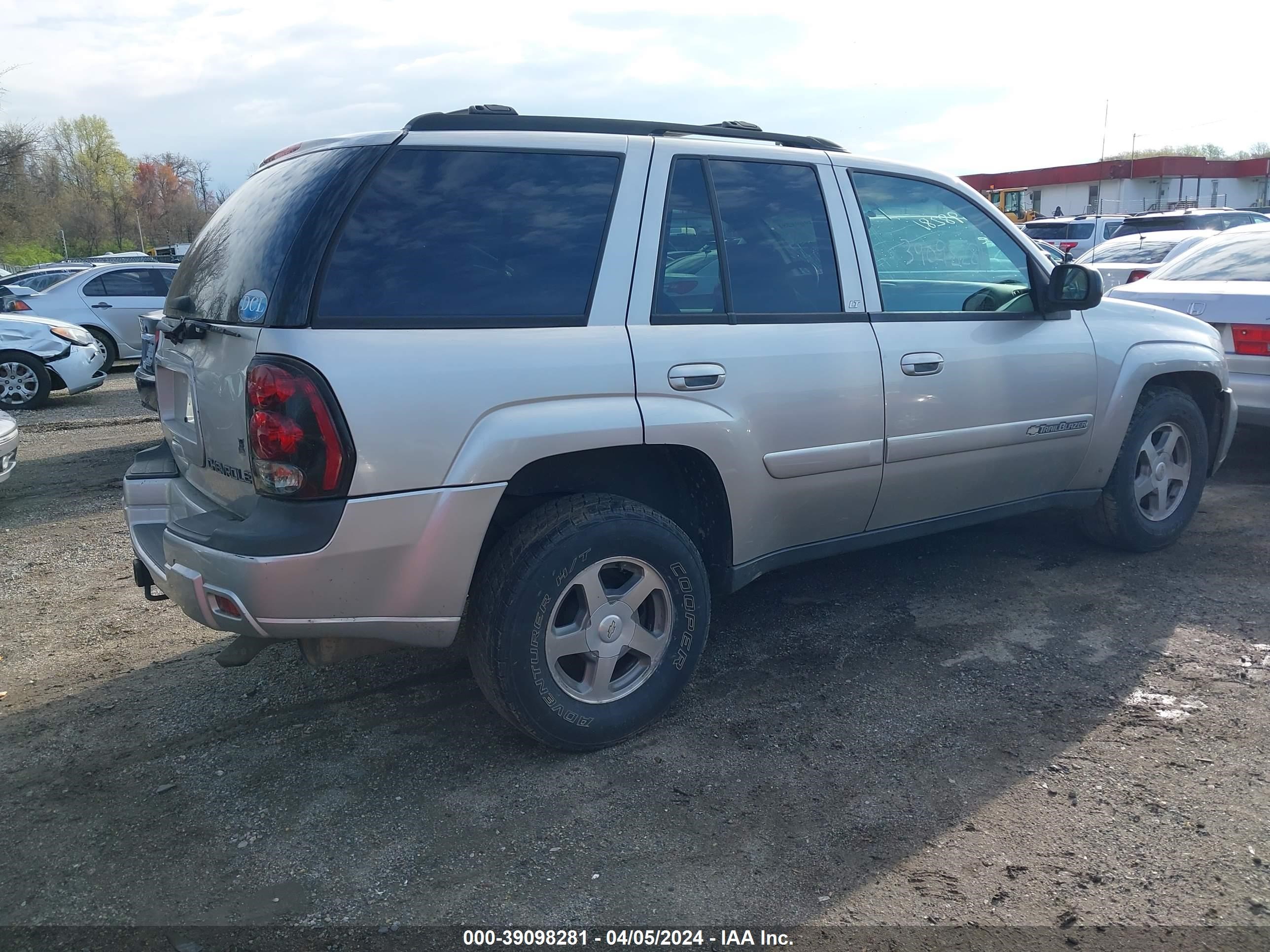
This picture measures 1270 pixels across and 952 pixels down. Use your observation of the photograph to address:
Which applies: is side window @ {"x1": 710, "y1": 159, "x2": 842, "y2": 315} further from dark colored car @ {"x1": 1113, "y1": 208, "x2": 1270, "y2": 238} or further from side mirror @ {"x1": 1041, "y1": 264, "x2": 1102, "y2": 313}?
dark colored car @ {"x1": 1113, "y1": 208, "x2": 1270, "y2": 238}

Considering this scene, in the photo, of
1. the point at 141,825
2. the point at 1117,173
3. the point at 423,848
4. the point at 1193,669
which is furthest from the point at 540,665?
the point at 1117,173

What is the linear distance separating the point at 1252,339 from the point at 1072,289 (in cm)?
281

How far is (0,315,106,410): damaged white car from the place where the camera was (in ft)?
34.9

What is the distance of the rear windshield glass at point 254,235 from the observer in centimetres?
290

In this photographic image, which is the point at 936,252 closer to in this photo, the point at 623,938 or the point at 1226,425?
the point at 1226,425

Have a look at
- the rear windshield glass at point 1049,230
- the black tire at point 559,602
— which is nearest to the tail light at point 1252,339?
the black tire at point 559,602

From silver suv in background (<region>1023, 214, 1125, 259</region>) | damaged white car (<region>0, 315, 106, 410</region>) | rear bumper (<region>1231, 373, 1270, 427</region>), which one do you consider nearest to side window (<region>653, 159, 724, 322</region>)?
rear bumper (<region>1231, 373, 1270, 427</region>)

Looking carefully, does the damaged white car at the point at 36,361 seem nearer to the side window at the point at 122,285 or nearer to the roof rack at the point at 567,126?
the side window at the point at 122,285

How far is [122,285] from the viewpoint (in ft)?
44.9

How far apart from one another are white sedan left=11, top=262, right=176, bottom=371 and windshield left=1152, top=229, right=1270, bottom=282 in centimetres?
1212

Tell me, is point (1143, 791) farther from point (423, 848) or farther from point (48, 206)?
point (48, 206)

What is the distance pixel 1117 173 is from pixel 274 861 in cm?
4959

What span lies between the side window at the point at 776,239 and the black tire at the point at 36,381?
9885mm

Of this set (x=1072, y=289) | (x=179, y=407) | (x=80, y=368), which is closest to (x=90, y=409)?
(x=80, y=368)
